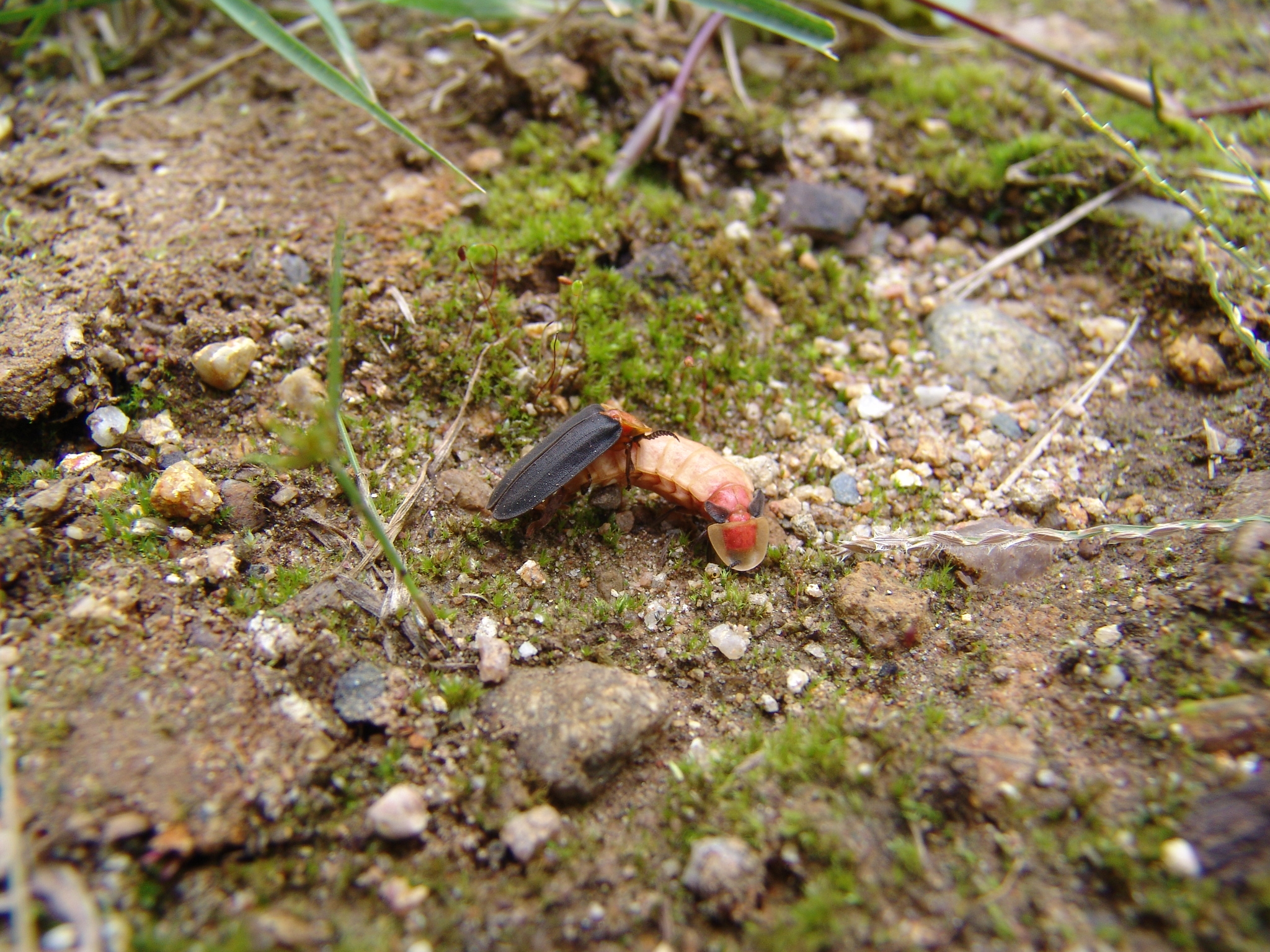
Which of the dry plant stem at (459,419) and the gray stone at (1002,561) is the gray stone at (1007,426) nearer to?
the gray stone at (1002,561)

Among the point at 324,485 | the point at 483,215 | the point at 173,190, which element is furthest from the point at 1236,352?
the point at 173,190

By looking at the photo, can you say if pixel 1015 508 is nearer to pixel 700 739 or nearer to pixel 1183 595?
pixel 1183 595

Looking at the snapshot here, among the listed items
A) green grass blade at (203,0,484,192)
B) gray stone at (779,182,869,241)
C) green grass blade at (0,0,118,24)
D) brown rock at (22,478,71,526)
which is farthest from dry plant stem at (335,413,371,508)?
green grass blade at (0,0,118,24)

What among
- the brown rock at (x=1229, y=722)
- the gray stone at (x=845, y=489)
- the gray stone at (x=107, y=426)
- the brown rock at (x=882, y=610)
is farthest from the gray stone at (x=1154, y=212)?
the gray stone at (x=107, y=426)

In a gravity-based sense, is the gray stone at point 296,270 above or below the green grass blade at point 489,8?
below

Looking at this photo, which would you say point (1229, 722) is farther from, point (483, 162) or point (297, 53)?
point (297, 53)

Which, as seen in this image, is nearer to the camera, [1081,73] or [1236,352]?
[1236,352]
